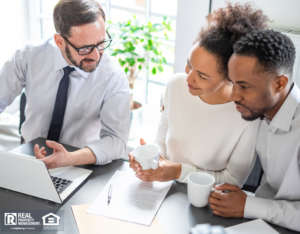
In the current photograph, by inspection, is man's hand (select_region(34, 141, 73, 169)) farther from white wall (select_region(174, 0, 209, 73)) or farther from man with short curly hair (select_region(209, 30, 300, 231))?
white wall (select_region(174, 0, 209, 73))

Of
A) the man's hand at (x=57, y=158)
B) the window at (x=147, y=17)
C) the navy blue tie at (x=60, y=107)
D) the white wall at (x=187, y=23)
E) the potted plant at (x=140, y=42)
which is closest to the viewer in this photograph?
the man's hand at (x=57, y=158)

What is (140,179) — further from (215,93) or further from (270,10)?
(270,10)

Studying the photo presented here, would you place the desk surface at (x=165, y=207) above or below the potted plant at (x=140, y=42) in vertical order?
below

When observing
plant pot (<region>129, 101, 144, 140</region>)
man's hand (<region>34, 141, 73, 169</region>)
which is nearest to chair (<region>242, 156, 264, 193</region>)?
man's hand (<region>34, 141, 73, 169</region>)

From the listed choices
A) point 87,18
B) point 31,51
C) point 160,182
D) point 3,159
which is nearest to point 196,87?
point 160,182

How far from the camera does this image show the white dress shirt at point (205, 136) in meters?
1.29

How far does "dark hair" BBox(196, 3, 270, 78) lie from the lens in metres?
1.11

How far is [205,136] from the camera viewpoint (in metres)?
1.39

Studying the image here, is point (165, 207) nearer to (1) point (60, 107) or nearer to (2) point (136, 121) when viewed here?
(1) point (60, 107)

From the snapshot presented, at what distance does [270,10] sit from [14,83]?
148 centimetres

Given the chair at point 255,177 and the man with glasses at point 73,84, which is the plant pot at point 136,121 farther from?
the chair at point 255,177

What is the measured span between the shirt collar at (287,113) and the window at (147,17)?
1.58m

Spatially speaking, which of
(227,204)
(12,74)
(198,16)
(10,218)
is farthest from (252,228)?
(198,16)

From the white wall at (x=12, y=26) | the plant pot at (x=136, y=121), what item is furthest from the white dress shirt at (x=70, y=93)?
the white wall at (x=12, y=26)
